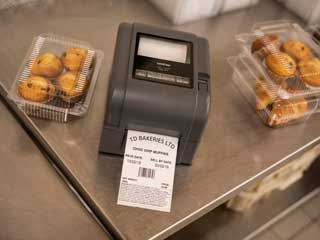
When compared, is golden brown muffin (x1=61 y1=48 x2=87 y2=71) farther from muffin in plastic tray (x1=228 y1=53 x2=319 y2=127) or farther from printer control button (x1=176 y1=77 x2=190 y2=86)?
muffin in plastic tray (x1=228 y1=53 x2=319 y2=127)

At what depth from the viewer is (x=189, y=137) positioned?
88 centimetres

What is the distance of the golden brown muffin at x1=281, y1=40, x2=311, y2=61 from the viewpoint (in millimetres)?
1123

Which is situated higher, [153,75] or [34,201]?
[153,75]

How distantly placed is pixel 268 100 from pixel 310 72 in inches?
4.6

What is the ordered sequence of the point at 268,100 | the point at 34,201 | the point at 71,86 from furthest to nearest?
1. the point at 268,100
2. the point at 71,86
3. the point at 34,201

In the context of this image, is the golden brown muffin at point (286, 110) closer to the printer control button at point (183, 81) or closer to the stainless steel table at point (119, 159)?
the stainless steel table at point (119, 159)

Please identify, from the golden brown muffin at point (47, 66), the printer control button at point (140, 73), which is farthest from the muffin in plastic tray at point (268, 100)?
the golden brown muffin at point (47, 66)

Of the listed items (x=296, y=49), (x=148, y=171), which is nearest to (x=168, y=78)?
(x=148, y=171)

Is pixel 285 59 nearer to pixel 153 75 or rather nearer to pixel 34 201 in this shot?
pixel 153 75

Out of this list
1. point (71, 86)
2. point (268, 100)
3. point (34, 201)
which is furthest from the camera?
point (268, 100)

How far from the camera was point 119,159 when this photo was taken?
3.06ft

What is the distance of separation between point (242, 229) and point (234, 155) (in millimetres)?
567

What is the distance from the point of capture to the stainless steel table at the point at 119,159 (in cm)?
88

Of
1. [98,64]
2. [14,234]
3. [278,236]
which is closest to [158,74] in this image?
[98,64]
